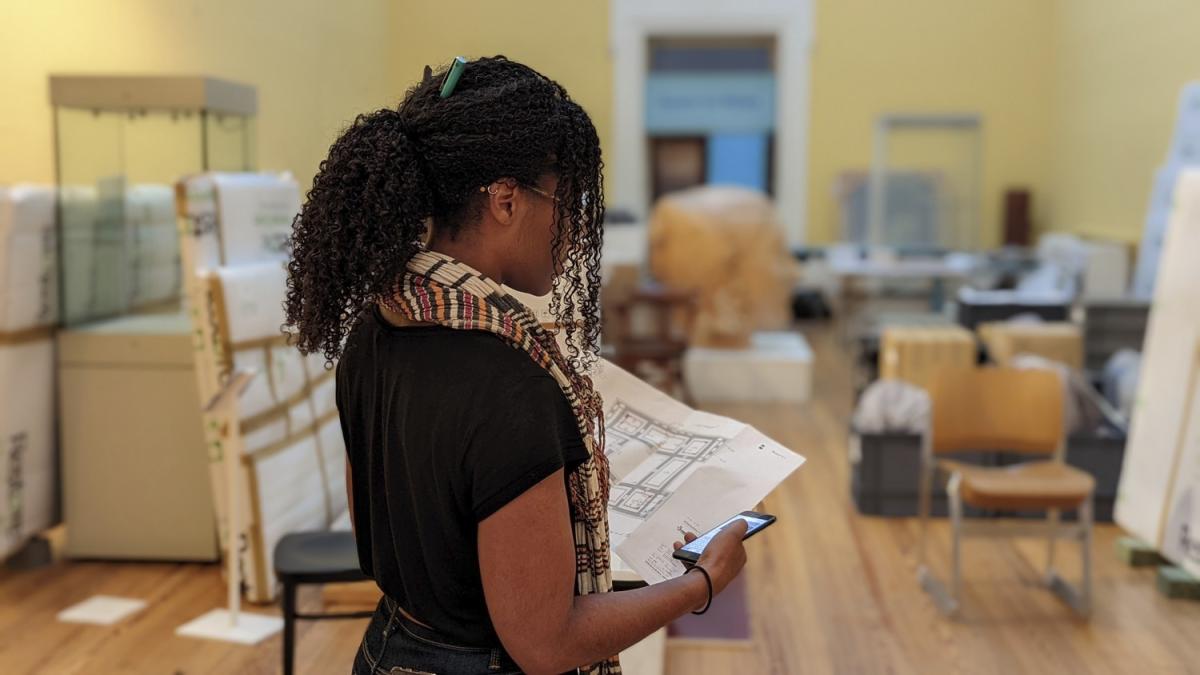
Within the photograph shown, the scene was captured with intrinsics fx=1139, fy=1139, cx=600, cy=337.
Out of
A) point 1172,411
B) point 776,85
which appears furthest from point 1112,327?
point 776,85

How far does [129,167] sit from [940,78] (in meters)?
7.50

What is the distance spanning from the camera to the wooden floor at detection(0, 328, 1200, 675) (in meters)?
3.10

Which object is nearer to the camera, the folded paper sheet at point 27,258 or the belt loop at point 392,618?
the belt loop at point 392,618

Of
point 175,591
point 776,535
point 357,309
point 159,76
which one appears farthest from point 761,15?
point 357,309

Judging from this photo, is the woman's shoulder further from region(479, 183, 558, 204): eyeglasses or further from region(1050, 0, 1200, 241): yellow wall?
region(1050, 0, 1200, 241): yellow wall

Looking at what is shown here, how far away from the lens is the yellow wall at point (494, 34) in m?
2.52

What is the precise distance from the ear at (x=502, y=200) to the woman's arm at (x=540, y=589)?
274mm

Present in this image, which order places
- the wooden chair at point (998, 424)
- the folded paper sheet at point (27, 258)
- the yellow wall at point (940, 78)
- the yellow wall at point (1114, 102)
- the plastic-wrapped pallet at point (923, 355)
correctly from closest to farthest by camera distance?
the folded paper sheet at point (27, 258) < the wooden chair at point (998, 424) < the plastic-wrapped pallet at point (923, 355) < the yellow wall at point (1114, 102) < the yellow wall at point (940, 78)

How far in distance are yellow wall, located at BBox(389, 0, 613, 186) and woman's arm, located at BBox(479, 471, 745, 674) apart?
1375 mm

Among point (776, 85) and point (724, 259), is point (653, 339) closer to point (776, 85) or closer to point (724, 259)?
point (724, 259)

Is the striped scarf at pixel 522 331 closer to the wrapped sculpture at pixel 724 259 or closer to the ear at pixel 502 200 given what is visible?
the ear at pixel 502 200

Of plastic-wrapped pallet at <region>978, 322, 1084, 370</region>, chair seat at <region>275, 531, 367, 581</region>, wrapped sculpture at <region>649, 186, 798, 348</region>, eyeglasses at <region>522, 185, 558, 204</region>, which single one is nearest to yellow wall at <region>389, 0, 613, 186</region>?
chair seat at <region>275, 531, 367, 581</region>

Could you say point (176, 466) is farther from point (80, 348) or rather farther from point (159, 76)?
point (159, 76)

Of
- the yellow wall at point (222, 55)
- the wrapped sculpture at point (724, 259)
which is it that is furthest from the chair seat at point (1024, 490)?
the wrapped sculpture at point (724, 259)
